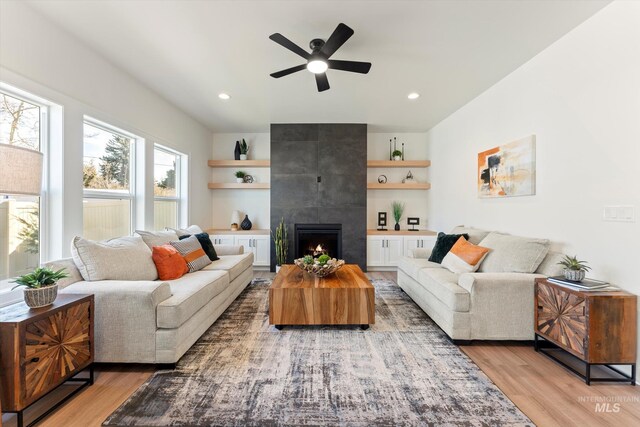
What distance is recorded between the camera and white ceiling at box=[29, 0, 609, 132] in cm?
218

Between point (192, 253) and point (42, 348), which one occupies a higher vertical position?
point (192, 253)

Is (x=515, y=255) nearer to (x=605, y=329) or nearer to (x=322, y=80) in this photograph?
(x=605, y=329)

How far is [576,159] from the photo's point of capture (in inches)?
96.8

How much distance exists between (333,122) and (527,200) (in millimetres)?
3248

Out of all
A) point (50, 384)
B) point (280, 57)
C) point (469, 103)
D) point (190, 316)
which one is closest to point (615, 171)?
point (469, 103)

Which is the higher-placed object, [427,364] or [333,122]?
[333,122]

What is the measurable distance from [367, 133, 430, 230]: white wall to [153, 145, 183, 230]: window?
3.47m

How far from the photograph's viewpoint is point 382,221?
19.0 feet

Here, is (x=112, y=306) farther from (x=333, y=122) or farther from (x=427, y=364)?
(x=333, y=122)

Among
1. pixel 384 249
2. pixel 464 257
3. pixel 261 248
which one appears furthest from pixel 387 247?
pixel 261 248

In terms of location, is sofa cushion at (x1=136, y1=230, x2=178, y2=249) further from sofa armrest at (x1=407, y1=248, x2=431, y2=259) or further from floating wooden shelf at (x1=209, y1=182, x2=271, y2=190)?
sofa armrest at (x1=407, y1=248, x2=431, y2=259)

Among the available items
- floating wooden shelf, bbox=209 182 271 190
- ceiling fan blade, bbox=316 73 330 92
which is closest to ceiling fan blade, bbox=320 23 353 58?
ceiling fan blade, bbox=316 73 330 92

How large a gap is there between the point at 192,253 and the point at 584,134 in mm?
3841

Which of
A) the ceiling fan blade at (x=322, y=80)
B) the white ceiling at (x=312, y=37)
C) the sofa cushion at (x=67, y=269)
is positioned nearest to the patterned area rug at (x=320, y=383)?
the sofa cushion at (x=67, y=269)
